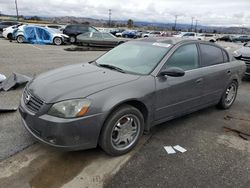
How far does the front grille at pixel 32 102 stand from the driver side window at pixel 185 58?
1.87 m

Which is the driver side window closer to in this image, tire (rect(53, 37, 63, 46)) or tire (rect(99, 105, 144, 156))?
tire (rect(99, 105, 144, 156))

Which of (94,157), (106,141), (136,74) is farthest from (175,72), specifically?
(94,157)

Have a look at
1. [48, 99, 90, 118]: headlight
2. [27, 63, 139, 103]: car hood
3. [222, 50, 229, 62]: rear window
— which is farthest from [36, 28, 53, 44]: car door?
[48, 99, 90, 118]: headlight

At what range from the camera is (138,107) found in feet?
12.2

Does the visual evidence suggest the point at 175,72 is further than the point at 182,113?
No

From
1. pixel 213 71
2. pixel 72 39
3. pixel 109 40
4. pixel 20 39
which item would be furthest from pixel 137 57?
pixel 72 39

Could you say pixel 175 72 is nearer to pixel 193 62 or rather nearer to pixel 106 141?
pixel 193 62

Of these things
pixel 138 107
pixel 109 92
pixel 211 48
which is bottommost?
pixel 138 107

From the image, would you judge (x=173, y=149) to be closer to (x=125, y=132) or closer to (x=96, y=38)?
(x=125, y=132)

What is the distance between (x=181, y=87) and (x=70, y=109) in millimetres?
1889

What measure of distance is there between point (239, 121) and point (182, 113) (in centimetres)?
139

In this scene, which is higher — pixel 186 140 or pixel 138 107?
pixel 138 107

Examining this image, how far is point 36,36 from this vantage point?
Answer: 68.1ft

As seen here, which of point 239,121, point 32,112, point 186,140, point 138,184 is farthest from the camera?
point 239,121
